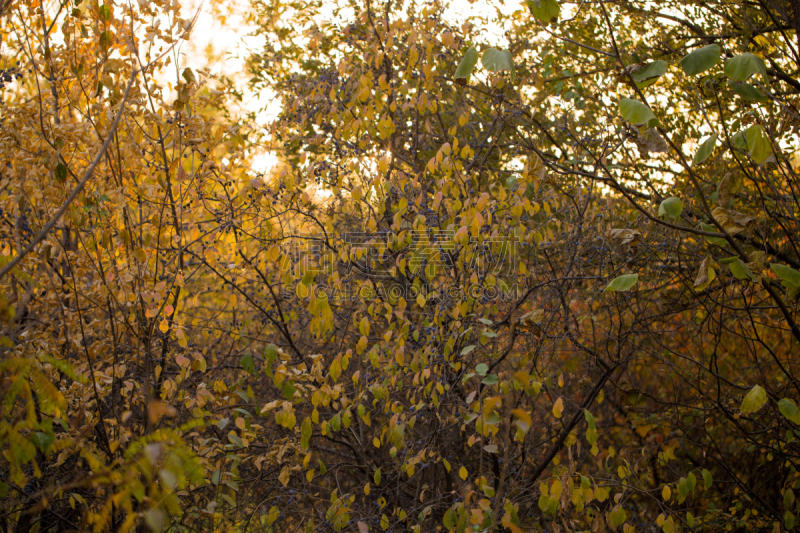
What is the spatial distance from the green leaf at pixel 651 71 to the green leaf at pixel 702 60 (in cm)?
5

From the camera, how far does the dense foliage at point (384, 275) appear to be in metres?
2.19

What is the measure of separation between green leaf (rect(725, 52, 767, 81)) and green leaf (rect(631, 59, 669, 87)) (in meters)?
0.19

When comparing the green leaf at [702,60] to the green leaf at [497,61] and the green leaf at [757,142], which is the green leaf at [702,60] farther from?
the green leaf at [497,61]

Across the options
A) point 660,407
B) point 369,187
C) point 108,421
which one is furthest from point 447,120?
point 108,421

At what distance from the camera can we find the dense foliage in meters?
2.19

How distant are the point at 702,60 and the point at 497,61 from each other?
0.64 m

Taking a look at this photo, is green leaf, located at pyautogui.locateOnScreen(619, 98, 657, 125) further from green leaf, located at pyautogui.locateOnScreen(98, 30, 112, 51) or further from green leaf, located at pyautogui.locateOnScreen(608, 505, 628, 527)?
green leaf, located at pyautogui.locateOnScreen(98, 30, 112, 51)

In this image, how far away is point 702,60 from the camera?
1803mm

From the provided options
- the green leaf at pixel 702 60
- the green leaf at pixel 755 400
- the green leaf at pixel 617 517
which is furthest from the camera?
the green leaf at pixel 617 517

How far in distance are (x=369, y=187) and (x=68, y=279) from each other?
56.7 inches

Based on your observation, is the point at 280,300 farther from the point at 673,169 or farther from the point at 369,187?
the point at 673,169

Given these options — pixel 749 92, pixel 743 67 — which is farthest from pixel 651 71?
pixel 749 92

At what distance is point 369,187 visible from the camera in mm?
2932

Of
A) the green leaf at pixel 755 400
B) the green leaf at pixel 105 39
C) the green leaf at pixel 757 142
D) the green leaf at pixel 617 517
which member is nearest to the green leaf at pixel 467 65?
the green leaf at pixel 757 142
